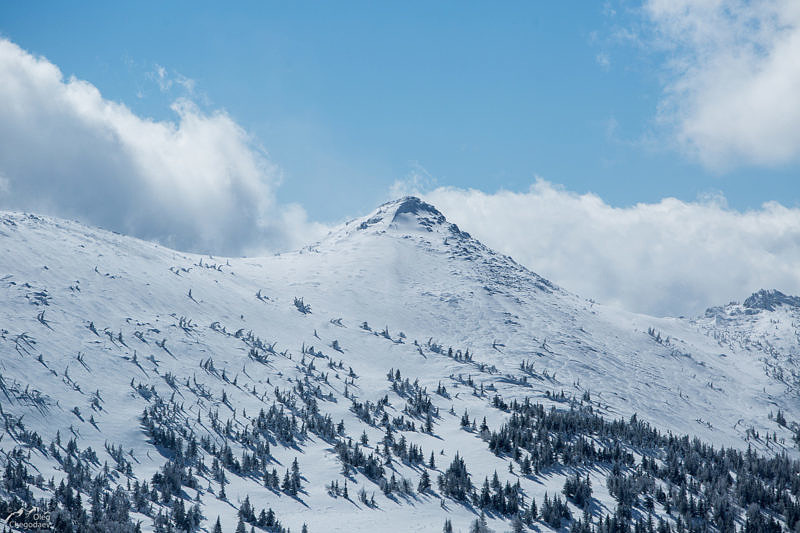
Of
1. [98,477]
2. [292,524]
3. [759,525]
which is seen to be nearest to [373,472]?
[292,524]

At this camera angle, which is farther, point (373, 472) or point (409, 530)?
point (373, 472)

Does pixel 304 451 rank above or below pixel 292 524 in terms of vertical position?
above

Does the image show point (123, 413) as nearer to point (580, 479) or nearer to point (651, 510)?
point (580, 479)

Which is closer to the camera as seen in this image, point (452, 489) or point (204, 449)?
point (452, 489)

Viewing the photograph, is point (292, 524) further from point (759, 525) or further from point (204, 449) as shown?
point (759, 525)

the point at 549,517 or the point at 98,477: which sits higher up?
the point at 549,517

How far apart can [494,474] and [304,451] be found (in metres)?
52.8

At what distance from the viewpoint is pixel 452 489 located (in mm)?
171250

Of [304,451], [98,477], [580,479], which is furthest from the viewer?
[304,451]

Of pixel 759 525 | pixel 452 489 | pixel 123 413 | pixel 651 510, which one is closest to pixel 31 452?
pixel 123 413

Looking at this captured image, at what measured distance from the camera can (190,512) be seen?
486ft

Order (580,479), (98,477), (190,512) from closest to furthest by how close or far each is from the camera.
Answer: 1. (190,512)
2. (98,477)
3. (580,479)

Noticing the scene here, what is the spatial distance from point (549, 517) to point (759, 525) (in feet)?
183

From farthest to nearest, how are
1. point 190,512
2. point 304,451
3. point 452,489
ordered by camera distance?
point 304,451 → point 452,489 → point 190,512
